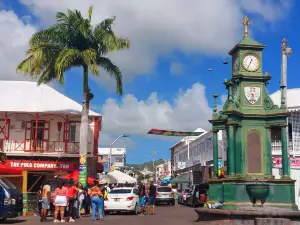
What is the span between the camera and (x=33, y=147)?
31953mm

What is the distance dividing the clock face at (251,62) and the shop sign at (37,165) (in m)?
17.0

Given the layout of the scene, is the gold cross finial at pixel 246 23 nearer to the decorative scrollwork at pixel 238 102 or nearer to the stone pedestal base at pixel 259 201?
the decorative scrollwork at pixel 238 102

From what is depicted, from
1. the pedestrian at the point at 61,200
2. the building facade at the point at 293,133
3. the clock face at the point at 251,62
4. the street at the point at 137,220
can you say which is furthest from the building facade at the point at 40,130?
the clock face at the point at 251,62

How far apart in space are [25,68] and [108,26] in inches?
215

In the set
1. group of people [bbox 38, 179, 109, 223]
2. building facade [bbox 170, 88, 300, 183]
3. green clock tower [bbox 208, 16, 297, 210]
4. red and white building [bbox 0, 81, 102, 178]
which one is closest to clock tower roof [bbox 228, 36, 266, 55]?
green clock tower [bbox 208, 16, 297, 210]

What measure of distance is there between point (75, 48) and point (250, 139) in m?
13.4

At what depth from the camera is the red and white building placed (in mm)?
31562

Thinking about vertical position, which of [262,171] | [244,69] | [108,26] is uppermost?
[108,26]

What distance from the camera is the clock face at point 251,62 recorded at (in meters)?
18.0

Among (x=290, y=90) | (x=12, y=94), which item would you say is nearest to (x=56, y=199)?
(x=12, y=94)

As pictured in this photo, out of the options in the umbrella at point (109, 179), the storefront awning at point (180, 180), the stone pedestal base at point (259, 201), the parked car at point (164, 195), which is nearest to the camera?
the stone pedestal base at point (259, 201)

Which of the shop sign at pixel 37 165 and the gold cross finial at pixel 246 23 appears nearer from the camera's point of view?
the gold cross finial at pixel 246 23

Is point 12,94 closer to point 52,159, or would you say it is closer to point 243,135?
point 52,159

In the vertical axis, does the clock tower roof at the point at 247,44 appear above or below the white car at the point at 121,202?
above
